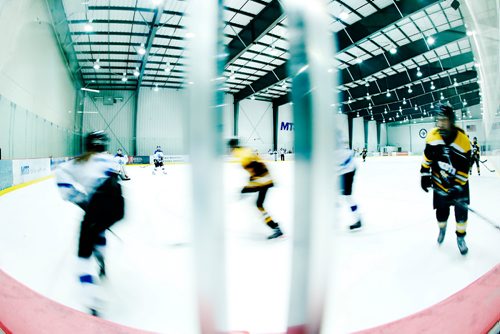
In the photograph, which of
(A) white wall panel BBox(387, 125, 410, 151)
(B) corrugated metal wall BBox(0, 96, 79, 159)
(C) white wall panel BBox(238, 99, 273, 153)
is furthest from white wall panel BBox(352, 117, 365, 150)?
(B) corrugated metal wall BBox(0, 96, 79, 159)

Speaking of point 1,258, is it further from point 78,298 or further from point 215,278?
point 215,278

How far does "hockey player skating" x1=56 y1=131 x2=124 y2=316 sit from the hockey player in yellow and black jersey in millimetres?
2636

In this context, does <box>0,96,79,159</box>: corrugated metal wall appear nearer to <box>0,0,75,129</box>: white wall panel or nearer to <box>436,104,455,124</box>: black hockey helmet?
<box>0,0,75,129</box>: white wall panel

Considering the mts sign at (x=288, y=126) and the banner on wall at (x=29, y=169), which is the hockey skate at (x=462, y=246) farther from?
the banner on wall at (x=29, y=169)

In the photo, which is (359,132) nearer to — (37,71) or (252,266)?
(37,71)

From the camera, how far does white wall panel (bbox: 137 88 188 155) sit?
18.5m

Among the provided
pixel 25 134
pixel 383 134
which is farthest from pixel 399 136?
pixel 25 134

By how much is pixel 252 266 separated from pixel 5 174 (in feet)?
22.5

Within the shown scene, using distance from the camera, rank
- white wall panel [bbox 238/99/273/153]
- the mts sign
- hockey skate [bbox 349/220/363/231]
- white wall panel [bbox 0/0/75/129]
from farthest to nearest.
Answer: white wall panel [bbox 238/99/273/153]
white wall panel [bbox 0/0/75/129]
hockey skate [bbox 349/220/363/231]
the mts sign

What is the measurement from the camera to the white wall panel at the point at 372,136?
3372 cm

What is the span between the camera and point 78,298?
1.56 m

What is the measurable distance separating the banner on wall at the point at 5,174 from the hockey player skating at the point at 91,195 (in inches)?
229

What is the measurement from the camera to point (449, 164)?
1985mm

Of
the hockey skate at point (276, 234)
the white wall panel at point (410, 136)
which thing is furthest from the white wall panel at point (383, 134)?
the hockey skate at point (276, 234)
